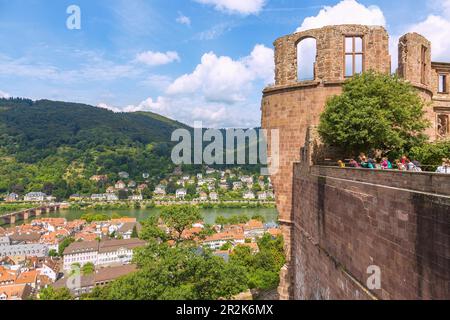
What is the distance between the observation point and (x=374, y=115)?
977cm

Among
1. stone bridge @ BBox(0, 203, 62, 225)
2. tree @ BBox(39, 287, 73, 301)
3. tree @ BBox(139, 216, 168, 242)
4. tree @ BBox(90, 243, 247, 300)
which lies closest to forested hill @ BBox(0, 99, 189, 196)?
stone bridge @ BBox(0, 203, 62, 225)

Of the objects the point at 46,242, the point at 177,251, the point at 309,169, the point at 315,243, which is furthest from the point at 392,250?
the point at 46,242

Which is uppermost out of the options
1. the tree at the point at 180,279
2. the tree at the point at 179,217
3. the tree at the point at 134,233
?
the tree at the point at 179,217

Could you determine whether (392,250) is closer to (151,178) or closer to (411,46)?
(411,46)

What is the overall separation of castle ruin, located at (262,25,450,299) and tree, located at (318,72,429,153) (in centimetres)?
119

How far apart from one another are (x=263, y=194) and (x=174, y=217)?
10390 cm

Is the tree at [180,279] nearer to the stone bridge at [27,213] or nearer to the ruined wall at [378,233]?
the ruined wall at [378,233]

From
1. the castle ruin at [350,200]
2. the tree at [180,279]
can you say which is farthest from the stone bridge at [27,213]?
the castle ruin at [350,200]

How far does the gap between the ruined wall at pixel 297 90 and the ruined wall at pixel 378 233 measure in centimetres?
204

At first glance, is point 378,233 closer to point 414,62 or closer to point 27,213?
point 414,62

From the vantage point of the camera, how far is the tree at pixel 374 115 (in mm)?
9742

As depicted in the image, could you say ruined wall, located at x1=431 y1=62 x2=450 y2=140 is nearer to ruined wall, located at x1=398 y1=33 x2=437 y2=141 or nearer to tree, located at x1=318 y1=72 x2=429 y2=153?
ruined wall, located at x1=398 y1=33 x2=437 y2=141

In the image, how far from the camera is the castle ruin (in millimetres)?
4832

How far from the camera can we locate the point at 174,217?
88.9 feet
